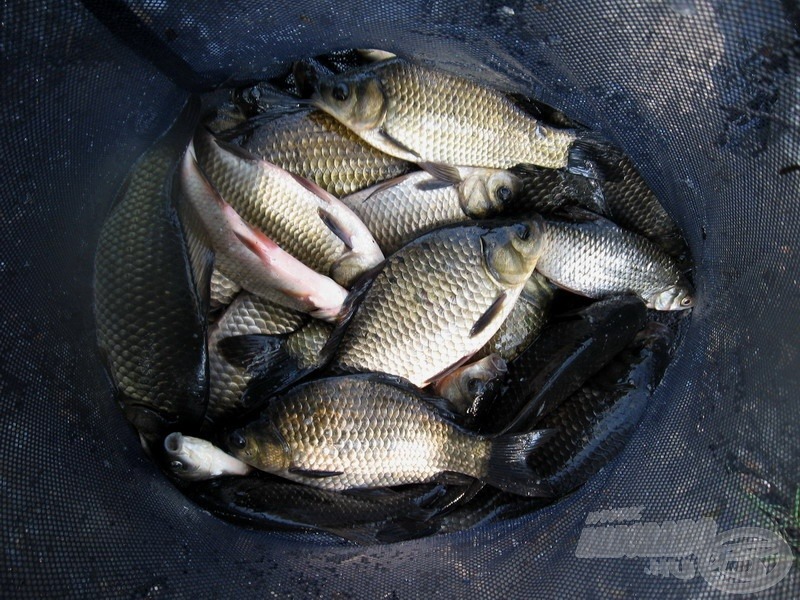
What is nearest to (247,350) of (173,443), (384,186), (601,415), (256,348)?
(256,348)

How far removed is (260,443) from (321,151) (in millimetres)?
925

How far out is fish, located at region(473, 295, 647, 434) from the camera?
1.77 meters

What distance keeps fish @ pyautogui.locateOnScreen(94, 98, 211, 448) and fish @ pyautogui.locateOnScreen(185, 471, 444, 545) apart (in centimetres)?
24

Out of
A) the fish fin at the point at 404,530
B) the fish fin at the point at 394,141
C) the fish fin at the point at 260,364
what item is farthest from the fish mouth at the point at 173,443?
the fish fin at the point at 394,141

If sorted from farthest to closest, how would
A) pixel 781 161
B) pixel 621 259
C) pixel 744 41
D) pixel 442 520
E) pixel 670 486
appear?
pixel 621 259, pixel 442 520, pixel 670 486, pixel 781 161, pixel 744 41

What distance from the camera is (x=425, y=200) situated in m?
1.88

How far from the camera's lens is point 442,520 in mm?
1726

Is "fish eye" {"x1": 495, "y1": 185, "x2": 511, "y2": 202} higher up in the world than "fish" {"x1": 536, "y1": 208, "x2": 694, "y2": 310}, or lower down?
higher up

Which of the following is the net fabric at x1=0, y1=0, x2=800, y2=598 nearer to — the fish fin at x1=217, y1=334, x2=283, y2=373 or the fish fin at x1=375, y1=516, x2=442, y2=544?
the fish fin at x1=375, y1=516, x2=442, y2=544

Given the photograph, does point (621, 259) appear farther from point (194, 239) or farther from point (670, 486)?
point (194, 239)

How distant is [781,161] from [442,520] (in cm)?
134

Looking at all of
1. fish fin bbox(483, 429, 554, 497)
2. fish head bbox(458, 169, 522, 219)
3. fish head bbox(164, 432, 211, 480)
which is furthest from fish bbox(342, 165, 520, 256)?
fish head bbox(164, 432, 211, 480)

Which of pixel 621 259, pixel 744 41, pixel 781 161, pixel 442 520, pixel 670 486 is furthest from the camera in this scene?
pixel 621 259

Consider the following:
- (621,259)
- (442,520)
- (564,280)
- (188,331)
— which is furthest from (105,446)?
(621,259)
